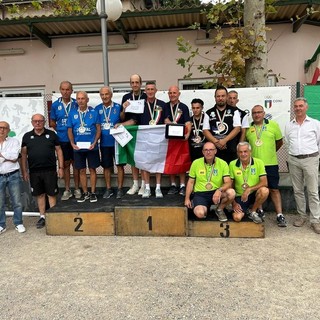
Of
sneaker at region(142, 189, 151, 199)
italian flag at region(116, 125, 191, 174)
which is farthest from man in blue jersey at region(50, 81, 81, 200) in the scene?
sneaker at region(142, 189, 151, 199)

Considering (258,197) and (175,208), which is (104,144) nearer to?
(175,208)

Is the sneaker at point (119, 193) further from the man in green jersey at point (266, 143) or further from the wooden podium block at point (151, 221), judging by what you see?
the man in green jersey at point (266, 143)

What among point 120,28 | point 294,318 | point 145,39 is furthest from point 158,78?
point 294,318

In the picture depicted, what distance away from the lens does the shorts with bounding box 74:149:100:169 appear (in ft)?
16.5

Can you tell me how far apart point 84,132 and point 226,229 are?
247 centimetres

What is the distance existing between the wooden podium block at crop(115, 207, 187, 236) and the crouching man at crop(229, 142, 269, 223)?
75 centimetres

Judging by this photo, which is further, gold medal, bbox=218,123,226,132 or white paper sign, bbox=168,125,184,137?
white paper sign, bbox=168,125,184,137

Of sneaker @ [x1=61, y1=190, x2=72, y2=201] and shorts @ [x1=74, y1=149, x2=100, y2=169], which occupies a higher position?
shorts @ [x1=74, y1=149, x2=100, y2=169]

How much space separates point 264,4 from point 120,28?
3481mm

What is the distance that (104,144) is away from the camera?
5176 millimetres

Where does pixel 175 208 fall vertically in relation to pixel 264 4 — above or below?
below

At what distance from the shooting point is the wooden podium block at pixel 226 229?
173 inches

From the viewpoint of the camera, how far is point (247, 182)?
4.49 meters

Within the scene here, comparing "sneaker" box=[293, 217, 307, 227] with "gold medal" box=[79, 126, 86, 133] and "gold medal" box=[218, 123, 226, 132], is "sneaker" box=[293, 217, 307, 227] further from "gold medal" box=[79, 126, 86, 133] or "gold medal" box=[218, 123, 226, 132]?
"gold medal" box=[79, 126, 86, 133]
